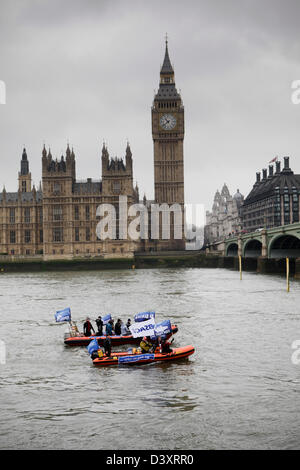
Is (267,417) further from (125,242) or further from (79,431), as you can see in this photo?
(125,242)

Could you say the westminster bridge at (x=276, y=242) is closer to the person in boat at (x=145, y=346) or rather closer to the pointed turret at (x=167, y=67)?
the person in boat at (x=145, y=346)

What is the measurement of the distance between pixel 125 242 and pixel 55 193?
69.4 feet

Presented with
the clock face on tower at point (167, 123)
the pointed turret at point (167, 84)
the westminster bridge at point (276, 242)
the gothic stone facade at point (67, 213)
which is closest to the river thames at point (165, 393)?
the westminster bridge at point (276, 242)

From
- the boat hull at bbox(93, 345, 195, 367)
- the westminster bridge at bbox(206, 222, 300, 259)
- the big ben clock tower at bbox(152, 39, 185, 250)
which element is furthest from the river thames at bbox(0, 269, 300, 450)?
the big ben clock tower at bbox(152, 39, 185, 250)

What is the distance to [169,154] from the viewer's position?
13300cm

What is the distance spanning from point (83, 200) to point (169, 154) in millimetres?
27284

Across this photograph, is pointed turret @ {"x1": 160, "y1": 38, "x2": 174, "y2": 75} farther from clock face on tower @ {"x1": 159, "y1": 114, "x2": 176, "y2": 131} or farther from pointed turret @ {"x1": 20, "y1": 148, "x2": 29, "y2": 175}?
pointed turret @ {"x1": 20, "y1": 148, "x2": 29, "y2": 175}

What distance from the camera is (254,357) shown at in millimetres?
22062

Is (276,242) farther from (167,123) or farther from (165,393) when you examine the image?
(167,123)

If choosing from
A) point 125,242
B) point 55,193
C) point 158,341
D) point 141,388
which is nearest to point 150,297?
point 158,341

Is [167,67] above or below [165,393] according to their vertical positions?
above

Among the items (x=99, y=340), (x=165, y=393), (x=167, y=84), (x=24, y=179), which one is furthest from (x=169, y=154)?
(x=165, y=393)

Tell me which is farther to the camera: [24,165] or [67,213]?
[24,165]

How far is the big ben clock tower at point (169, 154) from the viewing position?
131 m
